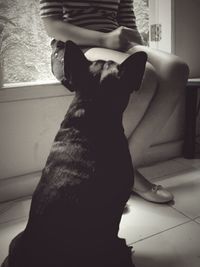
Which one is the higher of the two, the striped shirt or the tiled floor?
the striped shirt

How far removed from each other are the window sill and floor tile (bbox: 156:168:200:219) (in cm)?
69

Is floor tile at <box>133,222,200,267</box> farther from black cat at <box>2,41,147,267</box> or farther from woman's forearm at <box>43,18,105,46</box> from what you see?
woman's forearm at <box>43,18,105,46</box>

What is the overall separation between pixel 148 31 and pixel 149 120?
955 mm

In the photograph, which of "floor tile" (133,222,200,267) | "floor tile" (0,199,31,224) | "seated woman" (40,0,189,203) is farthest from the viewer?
"floor tile" (0,199,31,224)

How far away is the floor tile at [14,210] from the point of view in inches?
51.0

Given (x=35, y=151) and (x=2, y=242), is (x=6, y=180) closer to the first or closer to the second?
(x=35, y=151)

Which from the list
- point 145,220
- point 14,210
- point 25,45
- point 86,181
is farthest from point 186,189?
point 25,45

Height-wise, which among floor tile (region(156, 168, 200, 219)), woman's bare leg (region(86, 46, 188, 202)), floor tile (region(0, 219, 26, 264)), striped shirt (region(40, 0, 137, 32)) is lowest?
floor tile (region(156, 168, 200, 219))

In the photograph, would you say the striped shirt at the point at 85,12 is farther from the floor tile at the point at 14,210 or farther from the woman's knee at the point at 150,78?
the floor tile at the point at 14,210

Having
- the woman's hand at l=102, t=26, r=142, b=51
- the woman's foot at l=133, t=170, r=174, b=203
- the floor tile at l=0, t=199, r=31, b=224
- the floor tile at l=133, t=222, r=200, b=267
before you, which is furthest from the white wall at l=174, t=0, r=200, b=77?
the floor tile at l=0, t=199, r=31, b=224

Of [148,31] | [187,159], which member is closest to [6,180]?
[187,159]

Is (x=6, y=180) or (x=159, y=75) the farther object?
(x=6, y=180)

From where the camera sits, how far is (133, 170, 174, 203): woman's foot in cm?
134

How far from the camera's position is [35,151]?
1509 millimetres
